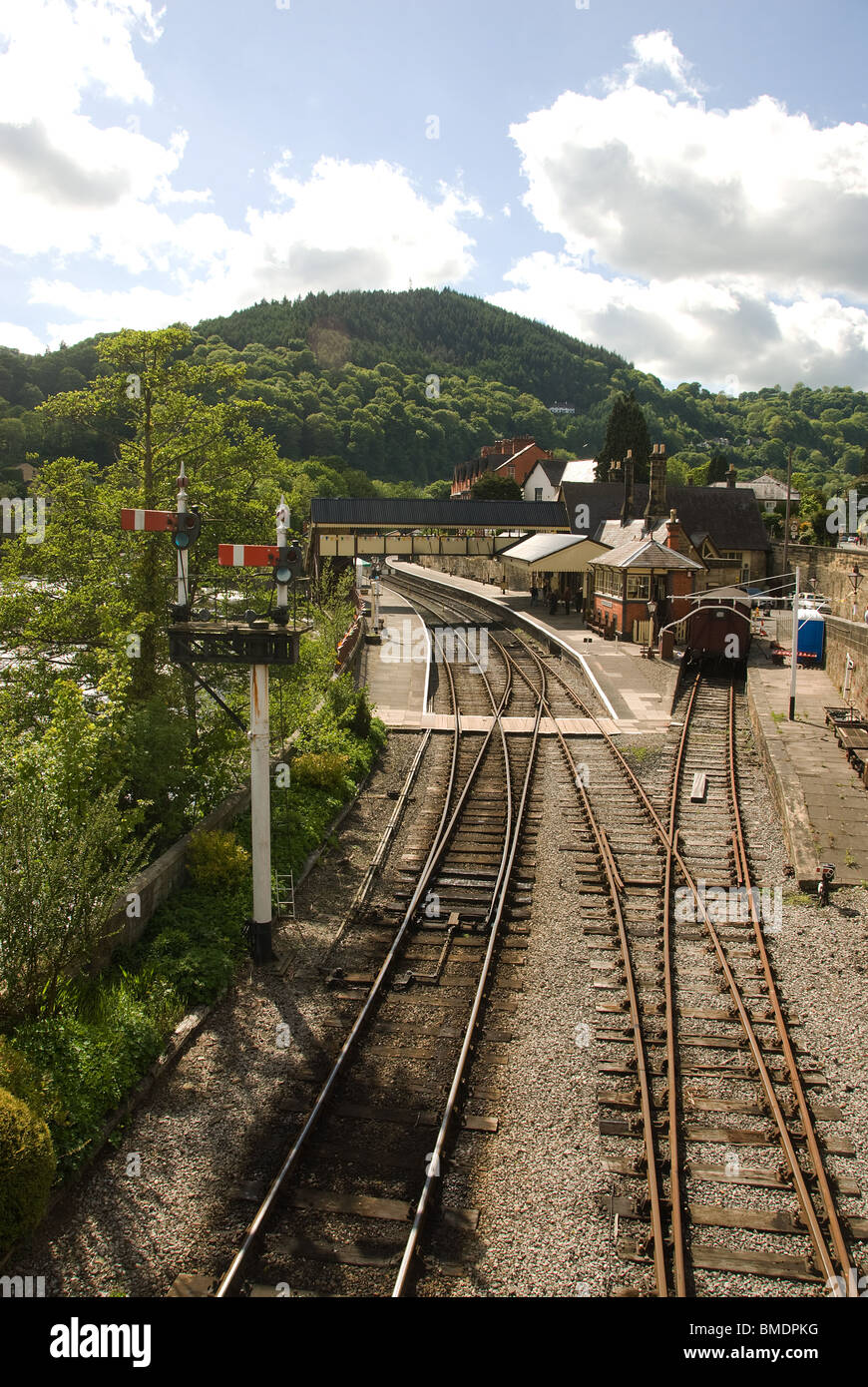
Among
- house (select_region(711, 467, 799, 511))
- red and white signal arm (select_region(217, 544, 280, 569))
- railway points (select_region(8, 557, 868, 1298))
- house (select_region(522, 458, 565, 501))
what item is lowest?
railway points (select_region(8, 557, 868, 1298))

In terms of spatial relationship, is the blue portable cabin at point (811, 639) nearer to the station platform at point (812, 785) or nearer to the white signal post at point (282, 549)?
the station platform at point (812, 785)

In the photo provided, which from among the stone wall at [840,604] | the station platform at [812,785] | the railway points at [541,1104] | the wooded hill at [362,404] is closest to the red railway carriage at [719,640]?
the stone wall at [840,604]

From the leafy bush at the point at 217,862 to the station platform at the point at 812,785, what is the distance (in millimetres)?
8391

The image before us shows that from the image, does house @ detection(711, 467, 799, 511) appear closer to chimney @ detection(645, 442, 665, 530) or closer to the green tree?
the green tree

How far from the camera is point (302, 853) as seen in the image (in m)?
15.0

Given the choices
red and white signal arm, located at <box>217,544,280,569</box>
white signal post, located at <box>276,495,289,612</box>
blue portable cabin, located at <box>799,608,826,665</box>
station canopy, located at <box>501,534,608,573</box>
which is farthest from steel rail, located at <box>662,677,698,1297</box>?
station canopy, located at <box>501,534,608,573</box>

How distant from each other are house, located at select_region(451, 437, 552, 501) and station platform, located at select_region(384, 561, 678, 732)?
186 feet

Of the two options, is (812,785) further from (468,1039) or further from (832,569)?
(832,569)

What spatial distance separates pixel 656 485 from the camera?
149 ft

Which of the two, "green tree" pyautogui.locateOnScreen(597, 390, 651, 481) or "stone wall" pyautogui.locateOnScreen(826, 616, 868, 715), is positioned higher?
"green tree" pyautogui.locateOnScreen(597, 390, 651, 481)

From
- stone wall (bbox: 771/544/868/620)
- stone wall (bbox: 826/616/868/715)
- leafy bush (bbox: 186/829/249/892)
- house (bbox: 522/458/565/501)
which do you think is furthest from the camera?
house (bbox: 522/458/565/501)

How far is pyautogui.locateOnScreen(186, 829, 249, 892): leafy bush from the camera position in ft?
43.4

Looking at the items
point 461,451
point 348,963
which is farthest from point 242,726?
point 461,451

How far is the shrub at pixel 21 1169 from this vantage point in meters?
6.71
